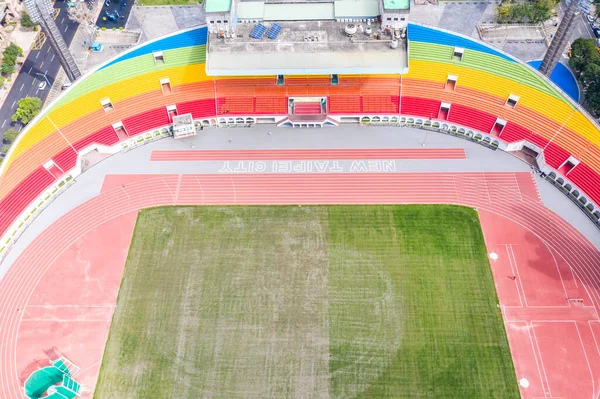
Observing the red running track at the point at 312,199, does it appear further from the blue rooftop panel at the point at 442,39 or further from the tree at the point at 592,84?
the blue rooftop panel at the point at 442,39

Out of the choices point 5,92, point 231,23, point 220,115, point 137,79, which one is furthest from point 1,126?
point 231,23

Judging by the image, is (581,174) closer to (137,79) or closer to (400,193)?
(400,193)

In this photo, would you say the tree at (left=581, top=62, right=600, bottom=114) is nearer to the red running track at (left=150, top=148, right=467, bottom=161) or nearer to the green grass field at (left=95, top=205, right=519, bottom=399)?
the red running track at (left=150, top=148, right=467, bottom=161)

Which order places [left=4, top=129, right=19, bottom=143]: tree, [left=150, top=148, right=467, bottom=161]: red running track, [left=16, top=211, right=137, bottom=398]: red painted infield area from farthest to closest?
[left=4, top=129, right=19, bottom=143]: tree → [left=150, top=148, right=467, bottom=161]: red running track → [left=16, top=211, right=137, bottom=398]: red painted infield area

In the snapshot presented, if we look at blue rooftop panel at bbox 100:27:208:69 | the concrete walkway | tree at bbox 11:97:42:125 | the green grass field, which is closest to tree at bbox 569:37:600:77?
the concrete walkway

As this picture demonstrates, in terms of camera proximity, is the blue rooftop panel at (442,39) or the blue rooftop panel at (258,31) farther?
the blue rooftop panel at (442,39)

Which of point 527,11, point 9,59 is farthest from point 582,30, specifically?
point 9,59

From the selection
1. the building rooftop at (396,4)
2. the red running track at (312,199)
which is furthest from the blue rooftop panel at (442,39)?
the red running track at (312,199)
